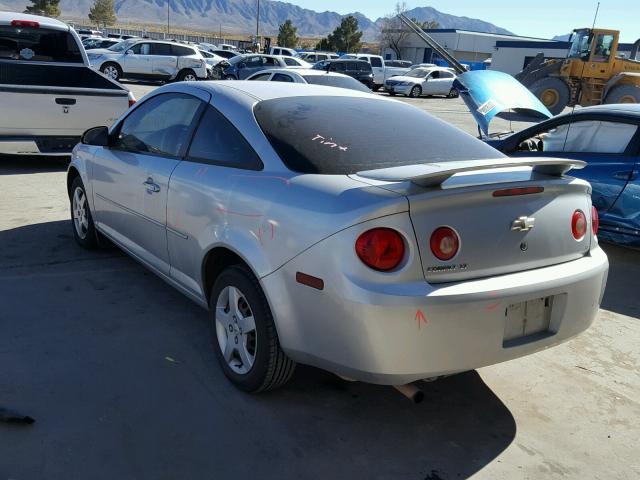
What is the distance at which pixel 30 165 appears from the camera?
8977 millimetres

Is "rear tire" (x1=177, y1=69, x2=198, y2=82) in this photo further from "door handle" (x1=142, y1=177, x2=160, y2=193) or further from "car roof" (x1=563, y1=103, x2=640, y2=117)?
"door handle" (x1=142, y1=177, x2=160, y2=193)

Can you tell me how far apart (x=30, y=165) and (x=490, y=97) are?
254 inches

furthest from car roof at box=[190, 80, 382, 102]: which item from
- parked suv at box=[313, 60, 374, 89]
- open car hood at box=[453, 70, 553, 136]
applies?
parked suv at box=[313, 60, 374, 89]

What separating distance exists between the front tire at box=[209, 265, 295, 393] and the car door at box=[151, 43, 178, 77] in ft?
80.1

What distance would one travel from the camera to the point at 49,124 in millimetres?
7914

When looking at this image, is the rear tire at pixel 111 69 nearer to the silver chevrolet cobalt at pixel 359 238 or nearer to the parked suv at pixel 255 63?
the parked suv at pixel 255 63

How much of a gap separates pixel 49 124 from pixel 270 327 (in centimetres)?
618

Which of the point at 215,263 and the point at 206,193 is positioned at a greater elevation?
the point at 206,193

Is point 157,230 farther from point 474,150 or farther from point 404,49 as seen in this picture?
point 404,49

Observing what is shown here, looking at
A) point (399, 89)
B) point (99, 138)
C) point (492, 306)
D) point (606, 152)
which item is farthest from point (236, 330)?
point (399, 89)

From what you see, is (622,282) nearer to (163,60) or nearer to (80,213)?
(80,213)

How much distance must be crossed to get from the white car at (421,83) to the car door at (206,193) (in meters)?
27.6

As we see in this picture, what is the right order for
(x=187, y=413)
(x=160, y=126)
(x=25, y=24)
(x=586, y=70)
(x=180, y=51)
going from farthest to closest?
(x=180, y=51)
(x=586, y=70)
(x=25, y=24)
(x=160, y=126)
(x=187, y=413)

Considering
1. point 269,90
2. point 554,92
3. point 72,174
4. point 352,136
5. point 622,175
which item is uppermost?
point 269,90
